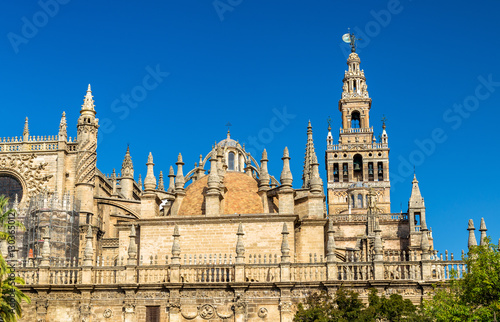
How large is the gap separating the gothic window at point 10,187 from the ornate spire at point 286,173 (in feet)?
56.3

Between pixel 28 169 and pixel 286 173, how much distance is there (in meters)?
16.8

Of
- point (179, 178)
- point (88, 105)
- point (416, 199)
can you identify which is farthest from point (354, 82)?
point (179, 178)

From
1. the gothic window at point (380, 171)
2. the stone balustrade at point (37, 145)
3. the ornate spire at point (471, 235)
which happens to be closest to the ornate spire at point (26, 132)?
the stone balustrade at point (37, 145)

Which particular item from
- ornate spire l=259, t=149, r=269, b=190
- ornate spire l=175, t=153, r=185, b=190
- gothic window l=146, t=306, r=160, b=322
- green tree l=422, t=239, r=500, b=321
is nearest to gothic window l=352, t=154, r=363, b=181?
ornate spire l=259, t=149, r=269, b=190

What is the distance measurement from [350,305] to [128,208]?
20177mm

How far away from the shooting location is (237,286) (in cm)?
3416

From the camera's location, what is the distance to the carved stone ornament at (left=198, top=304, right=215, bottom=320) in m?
34.3

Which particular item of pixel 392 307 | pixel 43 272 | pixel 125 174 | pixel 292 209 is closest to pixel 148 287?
pixel 43 272

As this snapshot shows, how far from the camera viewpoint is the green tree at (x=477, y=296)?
1061 inches

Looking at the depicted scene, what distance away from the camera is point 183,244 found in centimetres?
3784

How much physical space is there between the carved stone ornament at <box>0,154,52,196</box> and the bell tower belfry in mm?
30582

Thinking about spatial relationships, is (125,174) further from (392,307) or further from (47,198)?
(392,307)

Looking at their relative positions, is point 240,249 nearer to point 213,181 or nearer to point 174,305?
point 174,305

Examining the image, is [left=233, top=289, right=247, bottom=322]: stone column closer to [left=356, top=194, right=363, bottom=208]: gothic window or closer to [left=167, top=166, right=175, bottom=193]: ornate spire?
[left=167, top=166, right=175, bottom=193]: ornate spire
